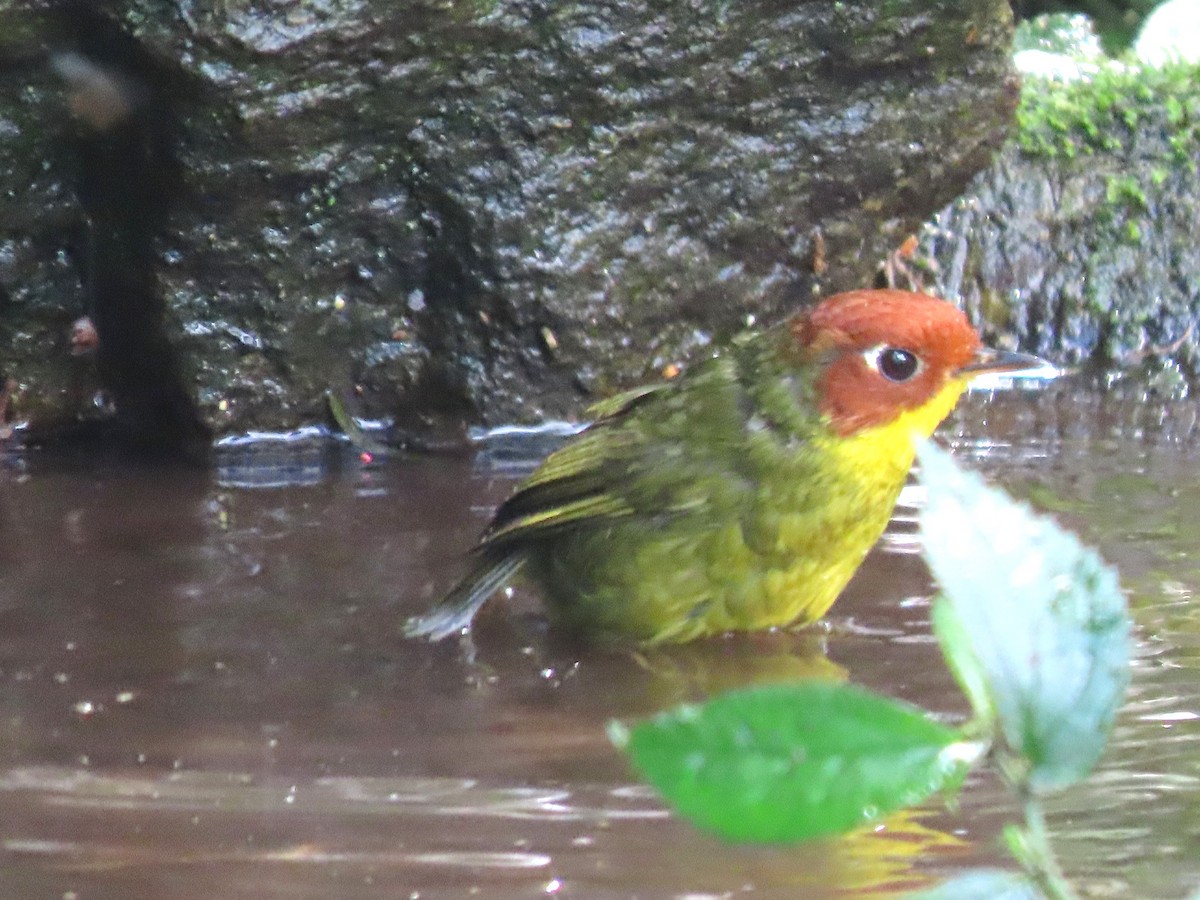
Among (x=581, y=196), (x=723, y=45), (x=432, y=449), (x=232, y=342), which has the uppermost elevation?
(x=723, y=45)

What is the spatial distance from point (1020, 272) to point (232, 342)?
3.01 meters

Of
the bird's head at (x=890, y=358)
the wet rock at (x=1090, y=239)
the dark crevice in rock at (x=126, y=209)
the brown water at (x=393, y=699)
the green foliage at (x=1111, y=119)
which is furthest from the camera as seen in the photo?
the green foliage at (x=1111, y=119)

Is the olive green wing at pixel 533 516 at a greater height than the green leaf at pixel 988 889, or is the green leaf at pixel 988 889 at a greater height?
→ the green leaf at pixel 988 889

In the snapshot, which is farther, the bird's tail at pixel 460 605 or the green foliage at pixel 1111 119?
the green foliage at pixel 1111 119

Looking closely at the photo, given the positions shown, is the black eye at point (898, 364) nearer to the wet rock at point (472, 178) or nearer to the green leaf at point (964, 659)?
the wet rock at point (472, 178)

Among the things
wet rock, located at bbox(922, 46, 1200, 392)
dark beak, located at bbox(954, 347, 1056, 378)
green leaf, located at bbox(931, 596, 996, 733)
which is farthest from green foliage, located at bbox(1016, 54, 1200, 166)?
green leaf, located at bbox(931, 596, 996, 733)

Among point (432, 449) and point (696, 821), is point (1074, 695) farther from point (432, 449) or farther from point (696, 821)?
point (432, 449)

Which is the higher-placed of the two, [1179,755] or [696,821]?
[696,821]

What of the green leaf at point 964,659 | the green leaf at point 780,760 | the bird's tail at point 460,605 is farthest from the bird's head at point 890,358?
the green leaf at point 780,760

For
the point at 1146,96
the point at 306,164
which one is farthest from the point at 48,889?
the point at 1146,96

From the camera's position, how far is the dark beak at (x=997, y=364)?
10.3 ft

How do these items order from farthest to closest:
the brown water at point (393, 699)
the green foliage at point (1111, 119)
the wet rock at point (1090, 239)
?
1. the green foliage at point (1111, 119)
2. the wet rock at point (1090, 239)
3. the brown water at point (393, 699)

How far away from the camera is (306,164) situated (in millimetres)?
4301

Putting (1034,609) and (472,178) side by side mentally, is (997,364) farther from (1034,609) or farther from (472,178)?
(1034,609)
